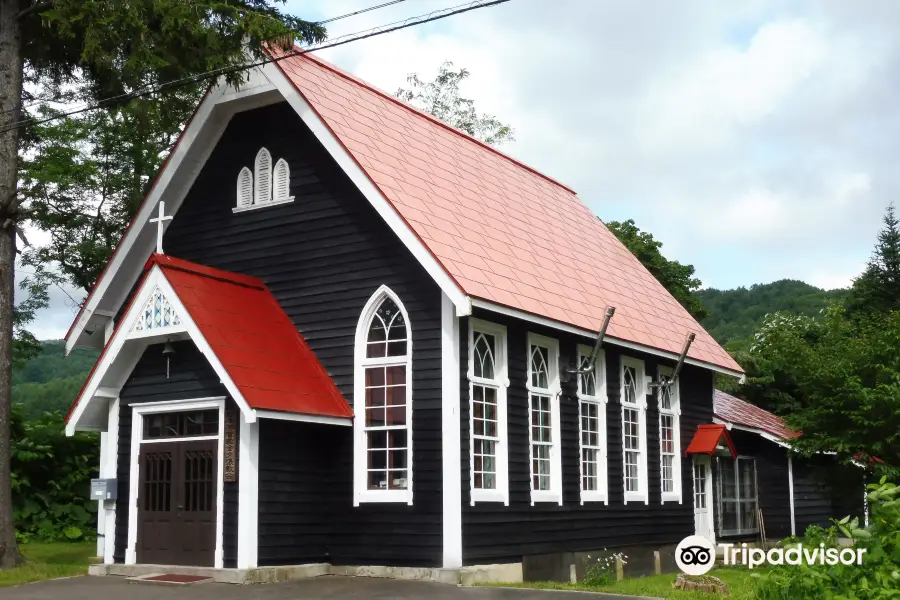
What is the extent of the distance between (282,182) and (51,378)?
6348 centimetres

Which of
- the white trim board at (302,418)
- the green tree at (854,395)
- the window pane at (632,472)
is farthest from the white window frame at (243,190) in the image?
the green tree at (854,395)

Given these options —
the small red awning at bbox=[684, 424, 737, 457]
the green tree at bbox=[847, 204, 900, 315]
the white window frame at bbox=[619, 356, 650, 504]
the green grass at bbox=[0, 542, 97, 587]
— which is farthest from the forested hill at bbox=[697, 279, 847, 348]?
the green grass at bbox=[0, 542, 97, 587]

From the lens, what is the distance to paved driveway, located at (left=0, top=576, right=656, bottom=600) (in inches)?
582

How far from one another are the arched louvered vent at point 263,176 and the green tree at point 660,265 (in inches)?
1129

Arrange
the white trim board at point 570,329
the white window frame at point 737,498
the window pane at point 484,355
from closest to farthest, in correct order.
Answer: the white trim board at point 570,329 < the window pane at point 484,355 < the white window frame at point 737,498

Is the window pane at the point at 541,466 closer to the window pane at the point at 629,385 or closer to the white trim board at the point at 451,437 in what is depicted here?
the white trim board at the point at 451,437

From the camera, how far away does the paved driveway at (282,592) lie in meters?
14.8

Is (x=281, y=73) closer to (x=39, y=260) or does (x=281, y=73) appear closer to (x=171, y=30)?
(x=171, y=30)

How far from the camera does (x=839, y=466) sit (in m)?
25.8

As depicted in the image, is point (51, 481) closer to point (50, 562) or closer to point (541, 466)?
point (50, 562)

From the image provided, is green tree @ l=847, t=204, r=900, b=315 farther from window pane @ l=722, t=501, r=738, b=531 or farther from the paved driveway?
the paved driveway

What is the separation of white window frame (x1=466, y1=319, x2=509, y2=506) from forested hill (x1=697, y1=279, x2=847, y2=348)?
62025 millimetres

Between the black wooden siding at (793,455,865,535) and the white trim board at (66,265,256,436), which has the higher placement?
the white trim board at (66,265,256,436)

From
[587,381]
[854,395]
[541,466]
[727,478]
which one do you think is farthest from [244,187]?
[727,478]
